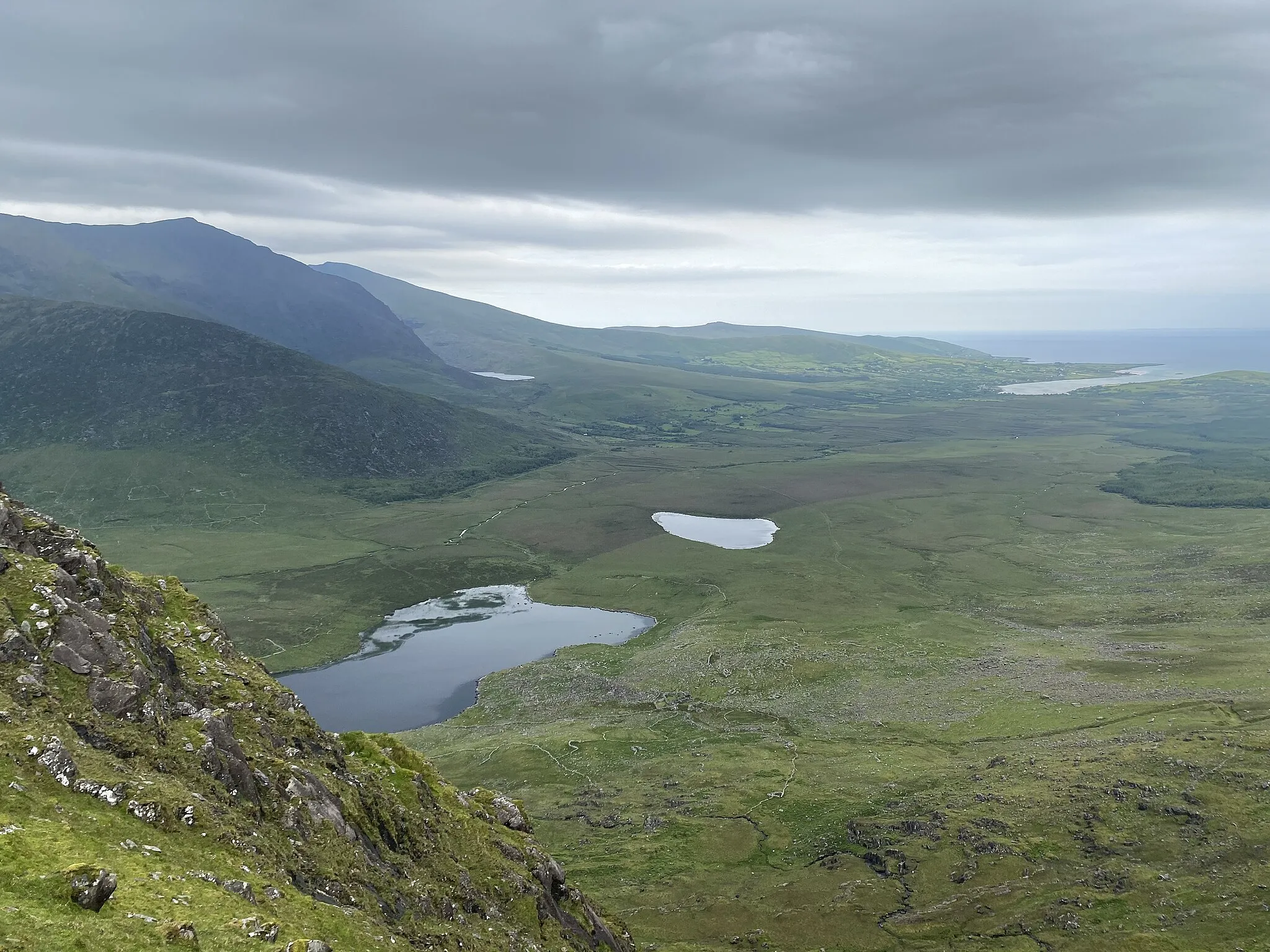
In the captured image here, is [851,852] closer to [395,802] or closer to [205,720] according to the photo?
[395,802]

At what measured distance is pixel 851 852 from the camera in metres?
94.8

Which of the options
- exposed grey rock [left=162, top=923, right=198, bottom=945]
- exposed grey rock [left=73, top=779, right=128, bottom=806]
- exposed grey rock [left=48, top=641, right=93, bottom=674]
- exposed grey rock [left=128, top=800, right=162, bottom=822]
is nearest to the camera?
exposed grey rock [left=162, top=923, right=198, bottom=945]

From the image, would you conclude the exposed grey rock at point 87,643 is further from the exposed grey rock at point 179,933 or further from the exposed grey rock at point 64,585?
the exposed grey rock at point 179,933

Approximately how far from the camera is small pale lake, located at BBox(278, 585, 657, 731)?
148125mm

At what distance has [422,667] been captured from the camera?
172m

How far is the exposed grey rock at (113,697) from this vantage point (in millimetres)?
41281

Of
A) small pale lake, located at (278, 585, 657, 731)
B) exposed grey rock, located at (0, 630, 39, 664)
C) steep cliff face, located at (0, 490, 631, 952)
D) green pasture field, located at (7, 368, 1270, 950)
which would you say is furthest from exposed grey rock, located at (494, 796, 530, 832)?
small pale lake, located at (278, 585, 657, 731)

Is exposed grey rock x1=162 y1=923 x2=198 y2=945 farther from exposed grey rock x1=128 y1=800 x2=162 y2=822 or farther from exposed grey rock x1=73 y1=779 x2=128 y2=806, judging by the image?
exposed grey rock x1=73 y1=779 x2=128 y2=806

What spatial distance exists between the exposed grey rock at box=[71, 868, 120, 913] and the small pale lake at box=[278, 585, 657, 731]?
107 meters

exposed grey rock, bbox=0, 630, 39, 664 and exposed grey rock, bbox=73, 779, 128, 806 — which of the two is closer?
exposed grey rock, bbox=73, 779, 128, 806

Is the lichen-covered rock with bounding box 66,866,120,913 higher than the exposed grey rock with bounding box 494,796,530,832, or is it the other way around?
the lichen-covered rock with bounding box 66,866,120,913

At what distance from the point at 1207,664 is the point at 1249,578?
73.0m

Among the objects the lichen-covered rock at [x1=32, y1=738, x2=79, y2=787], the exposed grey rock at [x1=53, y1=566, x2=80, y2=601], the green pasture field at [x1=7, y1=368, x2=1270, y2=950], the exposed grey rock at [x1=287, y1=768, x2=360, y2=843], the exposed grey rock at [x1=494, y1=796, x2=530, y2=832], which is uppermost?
the exposed grey rock at [x1=53, y1=566, x2=80, y2=601]

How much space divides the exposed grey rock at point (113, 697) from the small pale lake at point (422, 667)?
316 ft
